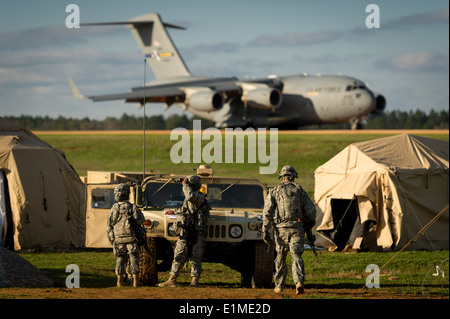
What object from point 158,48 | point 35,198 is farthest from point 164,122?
point 35,198

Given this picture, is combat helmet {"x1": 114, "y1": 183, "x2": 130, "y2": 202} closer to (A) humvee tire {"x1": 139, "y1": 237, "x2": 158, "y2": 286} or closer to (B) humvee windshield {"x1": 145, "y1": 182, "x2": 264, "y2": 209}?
(A) humvee tire {"x1": 139, "y1": 237, "x2": 158, "y2": 286}

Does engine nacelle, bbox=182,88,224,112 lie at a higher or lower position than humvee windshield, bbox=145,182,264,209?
higher

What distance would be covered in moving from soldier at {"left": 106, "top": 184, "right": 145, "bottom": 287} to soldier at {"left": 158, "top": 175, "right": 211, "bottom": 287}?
57 cm

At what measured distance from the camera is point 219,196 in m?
13.0

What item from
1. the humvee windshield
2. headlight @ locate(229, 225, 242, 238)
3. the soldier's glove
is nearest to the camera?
the soldier's glove

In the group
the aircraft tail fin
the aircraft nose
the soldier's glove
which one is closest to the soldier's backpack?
the soldier's glove

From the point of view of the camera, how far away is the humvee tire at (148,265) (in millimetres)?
12070

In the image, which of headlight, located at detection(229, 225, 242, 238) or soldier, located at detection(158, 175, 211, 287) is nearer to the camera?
soldier, located at detection(158, 175, 211, 287)

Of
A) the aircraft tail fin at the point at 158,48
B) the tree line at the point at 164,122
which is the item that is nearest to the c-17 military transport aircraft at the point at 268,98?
the aircraft tail fin at the point at 158,48

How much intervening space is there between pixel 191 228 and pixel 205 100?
3644 centimetres

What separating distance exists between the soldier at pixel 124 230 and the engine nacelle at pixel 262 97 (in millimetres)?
35870

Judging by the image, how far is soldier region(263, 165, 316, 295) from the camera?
11.0 metres
